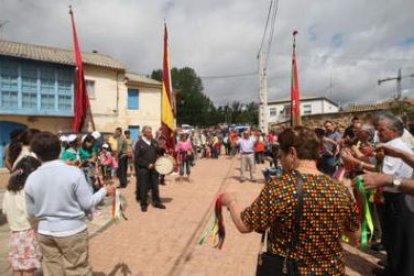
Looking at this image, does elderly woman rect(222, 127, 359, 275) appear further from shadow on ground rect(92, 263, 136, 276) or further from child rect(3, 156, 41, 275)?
shadow on ground rect(92, 263, 136, 276)

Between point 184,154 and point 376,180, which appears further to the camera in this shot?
point 184,154

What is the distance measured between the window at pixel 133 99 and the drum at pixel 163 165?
1727 cm

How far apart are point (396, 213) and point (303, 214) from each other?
2479 mm

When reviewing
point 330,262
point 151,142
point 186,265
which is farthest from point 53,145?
point 151,142

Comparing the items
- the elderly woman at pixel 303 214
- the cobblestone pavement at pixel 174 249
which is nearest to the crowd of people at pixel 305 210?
the elderly woman at pixel 303 214

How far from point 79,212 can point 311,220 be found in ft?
6.29

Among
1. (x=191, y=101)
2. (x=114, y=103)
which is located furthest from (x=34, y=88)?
(x=191, y=101)

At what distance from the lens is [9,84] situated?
17250mm

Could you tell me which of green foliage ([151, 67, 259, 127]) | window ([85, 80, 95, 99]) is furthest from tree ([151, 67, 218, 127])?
window ([85, 80, 95, 99])

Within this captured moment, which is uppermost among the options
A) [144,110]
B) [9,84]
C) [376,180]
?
[9,84]

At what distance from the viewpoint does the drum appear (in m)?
7.36

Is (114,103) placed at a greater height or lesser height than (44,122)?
greater

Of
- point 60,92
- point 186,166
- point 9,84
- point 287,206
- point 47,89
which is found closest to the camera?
point 287,206

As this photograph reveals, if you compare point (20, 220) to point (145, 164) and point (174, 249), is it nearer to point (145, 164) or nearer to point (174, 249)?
point (174, 249)
